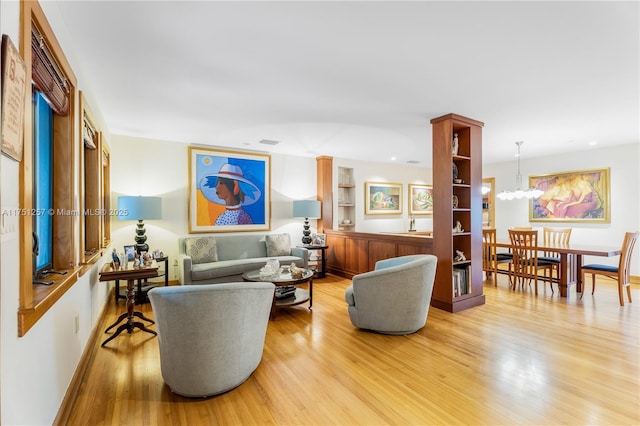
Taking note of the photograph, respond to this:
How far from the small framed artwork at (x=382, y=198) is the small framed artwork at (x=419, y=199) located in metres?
0.39

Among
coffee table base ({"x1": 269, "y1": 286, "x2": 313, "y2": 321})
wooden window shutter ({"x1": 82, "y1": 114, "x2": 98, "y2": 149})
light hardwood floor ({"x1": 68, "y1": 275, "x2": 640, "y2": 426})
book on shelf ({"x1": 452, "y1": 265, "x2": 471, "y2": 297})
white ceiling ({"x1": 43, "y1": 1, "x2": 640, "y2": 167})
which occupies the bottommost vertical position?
light hardwood floor ({"x1": 68, "y1": 275, "x2": 640, "y2": 426})

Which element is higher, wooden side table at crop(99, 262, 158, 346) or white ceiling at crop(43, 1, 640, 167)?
white ceiling at crop(43, 1, 640, 167)

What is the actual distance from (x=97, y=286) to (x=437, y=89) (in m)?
4.03

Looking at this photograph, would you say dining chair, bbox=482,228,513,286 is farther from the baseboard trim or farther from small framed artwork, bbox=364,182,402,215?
the baseboard trim

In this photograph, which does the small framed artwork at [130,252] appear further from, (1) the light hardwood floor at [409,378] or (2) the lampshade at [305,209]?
(2) the lampshade at [305,209]

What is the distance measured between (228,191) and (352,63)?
12.0 feet

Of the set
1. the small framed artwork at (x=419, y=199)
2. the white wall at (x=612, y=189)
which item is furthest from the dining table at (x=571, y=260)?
the small framed artwork at (x=419, y=199)

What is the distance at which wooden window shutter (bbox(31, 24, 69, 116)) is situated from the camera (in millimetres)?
1585

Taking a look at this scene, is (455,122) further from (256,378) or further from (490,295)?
(256,378)

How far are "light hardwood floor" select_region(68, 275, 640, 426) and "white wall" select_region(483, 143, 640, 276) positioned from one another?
2909 millimetres

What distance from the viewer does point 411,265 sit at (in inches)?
117

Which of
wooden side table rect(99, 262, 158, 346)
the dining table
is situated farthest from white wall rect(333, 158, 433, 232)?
wooden side table rect(99, 262, 158, 346)

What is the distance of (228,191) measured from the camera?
555 centimetres

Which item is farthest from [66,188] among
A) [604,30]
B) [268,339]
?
[604,30]
